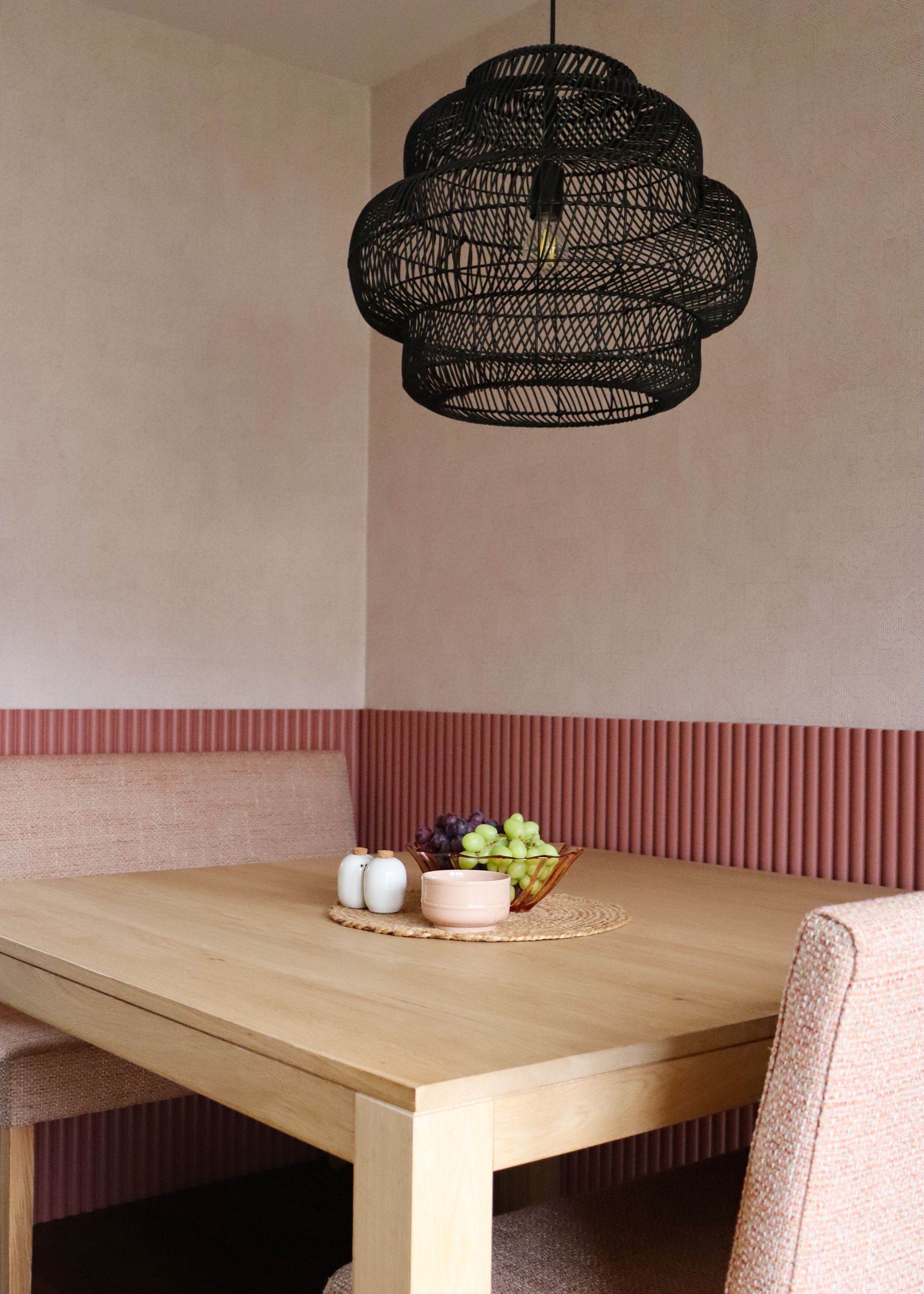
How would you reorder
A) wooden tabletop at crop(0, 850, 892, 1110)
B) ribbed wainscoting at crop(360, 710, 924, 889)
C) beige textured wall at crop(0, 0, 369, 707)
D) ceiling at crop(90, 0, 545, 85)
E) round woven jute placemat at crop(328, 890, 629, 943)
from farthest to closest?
ceiling at crop(90, 0, 545, 85), beige textured wall at crop(0, 0, 369, 707), ribbed wainscoting at crop(360, 710, 924, 889), round woven jute placemat at crop(328, 890, 629, 943), wooden tabletop at crop(0, 850, 892, 1110)

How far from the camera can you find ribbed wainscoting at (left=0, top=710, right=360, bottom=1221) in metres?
2.87

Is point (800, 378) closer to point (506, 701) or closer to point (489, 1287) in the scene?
point (506, 701)

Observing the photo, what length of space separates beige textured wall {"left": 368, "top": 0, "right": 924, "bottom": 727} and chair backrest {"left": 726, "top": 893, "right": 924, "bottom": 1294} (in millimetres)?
1464

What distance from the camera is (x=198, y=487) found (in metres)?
3.35

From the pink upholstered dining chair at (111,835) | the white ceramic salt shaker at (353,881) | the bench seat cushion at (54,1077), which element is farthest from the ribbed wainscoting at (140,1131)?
the white ceramic salt shaker at (353,881)

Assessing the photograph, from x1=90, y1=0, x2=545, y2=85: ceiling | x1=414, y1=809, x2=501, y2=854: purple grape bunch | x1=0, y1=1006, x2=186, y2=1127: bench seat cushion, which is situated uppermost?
x1=90, y1=0, x2=545, y2=85: ceiling

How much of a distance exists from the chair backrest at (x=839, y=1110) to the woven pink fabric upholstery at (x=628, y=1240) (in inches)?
14.9

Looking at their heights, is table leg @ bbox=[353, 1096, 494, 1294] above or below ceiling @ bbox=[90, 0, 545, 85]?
below

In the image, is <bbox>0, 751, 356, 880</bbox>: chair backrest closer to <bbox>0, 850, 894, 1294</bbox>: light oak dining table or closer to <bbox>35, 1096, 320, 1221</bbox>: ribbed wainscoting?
<bbox>35, 1096, 320, 1221</bbox>: ribbed wainscoting

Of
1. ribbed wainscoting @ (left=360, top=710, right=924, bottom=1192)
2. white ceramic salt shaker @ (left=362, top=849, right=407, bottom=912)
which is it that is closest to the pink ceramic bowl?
white ceramic salt shaker @ (left=362, top=849, right=407, bottom=912)

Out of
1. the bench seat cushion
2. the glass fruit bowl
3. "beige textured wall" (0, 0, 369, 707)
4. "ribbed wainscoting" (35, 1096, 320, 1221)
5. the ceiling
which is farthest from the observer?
the ceiling

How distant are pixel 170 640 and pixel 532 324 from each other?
6.05ft

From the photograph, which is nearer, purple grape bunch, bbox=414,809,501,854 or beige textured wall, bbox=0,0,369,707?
purple grape bunch, bbox=414,809,501,854

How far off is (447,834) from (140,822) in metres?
1.21
